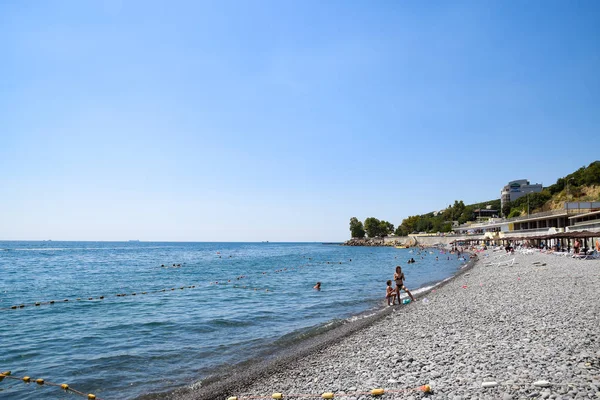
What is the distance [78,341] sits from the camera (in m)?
14.6

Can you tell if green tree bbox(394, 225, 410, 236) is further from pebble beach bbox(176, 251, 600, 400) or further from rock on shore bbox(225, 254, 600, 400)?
pebble beach bbox(176, 251, 600, 400)

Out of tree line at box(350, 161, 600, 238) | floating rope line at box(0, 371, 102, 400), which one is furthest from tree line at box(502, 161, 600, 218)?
floating rope line at box(0, 371, 102, 400)

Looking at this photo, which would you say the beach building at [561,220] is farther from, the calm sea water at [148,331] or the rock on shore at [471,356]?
the rock on shore at [471,356]

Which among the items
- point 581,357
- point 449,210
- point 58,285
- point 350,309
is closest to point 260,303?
point 350,309

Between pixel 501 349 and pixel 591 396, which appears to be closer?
pixel 591 396

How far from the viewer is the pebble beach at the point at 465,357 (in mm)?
6414

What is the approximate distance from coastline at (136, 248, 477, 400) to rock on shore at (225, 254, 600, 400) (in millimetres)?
422

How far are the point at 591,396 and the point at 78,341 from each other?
16.3 metres

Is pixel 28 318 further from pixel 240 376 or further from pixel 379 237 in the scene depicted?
pixel 379 237

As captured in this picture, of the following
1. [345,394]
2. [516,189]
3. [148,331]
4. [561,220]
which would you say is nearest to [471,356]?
[345,394]

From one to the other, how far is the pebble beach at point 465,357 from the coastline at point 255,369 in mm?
81

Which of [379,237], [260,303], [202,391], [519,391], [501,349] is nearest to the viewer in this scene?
[519,391]

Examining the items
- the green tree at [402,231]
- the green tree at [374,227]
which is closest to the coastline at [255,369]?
the green tree at [402,231]

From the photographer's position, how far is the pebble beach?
6.41 metres
